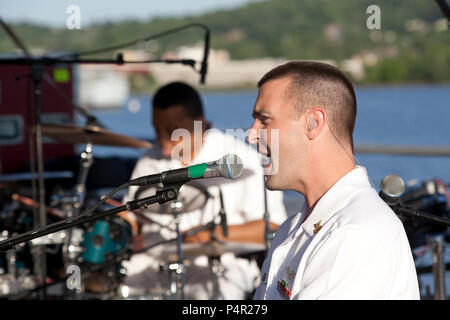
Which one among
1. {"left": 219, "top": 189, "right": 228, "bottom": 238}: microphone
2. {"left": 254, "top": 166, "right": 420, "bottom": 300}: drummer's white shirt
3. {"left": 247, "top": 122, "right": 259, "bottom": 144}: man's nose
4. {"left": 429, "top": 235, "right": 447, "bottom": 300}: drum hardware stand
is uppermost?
{"left": 247, "top": 122, "right": 259, "bottom": 144}: man's nose

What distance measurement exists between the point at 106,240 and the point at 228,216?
2.04ft

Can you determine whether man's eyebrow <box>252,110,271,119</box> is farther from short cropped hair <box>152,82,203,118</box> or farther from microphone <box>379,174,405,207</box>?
short cropped hair <box>152,82,203,118</box>

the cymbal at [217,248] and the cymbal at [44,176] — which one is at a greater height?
the cymbal at [44,176]

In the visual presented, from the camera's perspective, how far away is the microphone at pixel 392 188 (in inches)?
72.6

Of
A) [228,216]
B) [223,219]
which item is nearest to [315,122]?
[223,219]

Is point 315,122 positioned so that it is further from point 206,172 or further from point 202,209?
point 202,209

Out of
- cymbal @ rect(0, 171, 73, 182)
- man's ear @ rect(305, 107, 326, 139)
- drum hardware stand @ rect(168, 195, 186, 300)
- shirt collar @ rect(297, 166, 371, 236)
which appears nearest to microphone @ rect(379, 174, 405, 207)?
shirt collar @ rect(297, 166, 371, 236)

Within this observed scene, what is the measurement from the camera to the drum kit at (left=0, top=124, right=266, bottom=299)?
3061 mm

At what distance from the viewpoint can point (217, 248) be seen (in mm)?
3047

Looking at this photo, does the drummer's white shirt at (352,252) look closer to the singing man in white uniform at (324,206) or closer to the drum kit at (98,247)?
the singing man in white uniform at (324,206)

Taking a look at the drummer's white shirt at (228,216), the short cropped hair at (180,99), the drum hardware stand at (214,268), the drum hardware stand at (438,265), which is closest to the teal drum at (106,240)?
the drummer's white shirt at (228,216)

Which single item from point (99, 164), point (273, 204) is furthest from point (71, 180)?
point (273, 204)

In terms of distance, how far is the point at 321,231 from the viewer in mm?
1631

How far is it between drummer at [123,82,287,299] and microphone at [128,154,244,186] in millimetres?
1607
